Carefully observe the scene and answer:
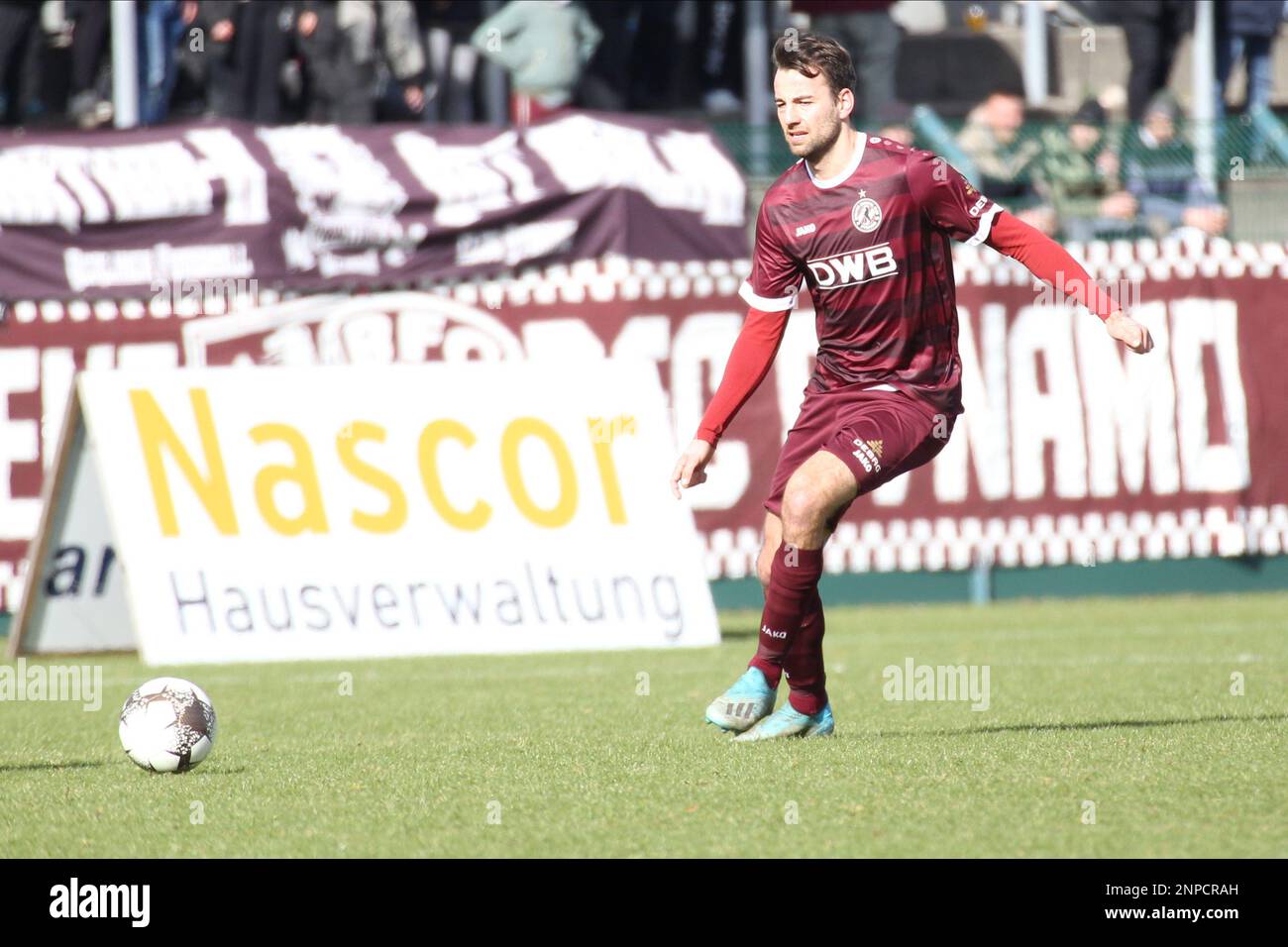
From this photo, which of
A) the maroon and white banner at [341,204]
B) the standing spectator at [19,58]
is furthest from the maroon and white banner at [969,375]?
the standing spectator at [19,58]

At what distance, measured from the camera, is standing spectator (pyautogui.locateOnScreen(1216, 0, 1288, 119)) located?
1780 cm

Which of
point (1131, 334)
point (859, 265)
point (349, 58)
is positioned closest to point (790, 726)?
point (859, 265)

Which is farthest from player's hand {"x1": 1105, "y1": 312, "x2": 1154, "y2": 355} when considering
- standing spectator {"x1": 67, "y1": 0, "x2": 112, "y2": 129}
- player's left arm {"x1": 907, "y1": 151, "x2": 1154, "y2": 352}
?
standing spectator {"x1": 67, "y1": 0, "x2": 112, "y2": 129}

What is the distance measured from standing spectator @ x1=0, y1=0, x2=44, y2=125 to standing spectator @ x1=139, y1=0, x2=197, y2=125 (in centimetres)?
85

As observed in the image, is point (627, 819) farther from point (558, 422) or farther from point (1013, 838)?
point (558, 422)

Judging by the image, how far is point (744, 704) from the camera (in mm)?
7270

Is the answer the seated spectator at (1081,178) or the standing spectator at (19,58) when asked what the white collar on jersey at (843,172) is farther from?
the standing spectator at (19,58)

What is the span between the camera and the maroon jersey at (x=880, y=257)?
23.5ft

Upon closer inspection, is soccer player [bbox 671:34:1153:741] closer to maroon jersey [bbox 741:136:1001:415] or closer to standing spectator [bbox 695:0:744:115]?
maroon jersey [bbox 741:136:1001:415]

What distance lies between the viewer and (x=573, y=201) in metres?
14.2
